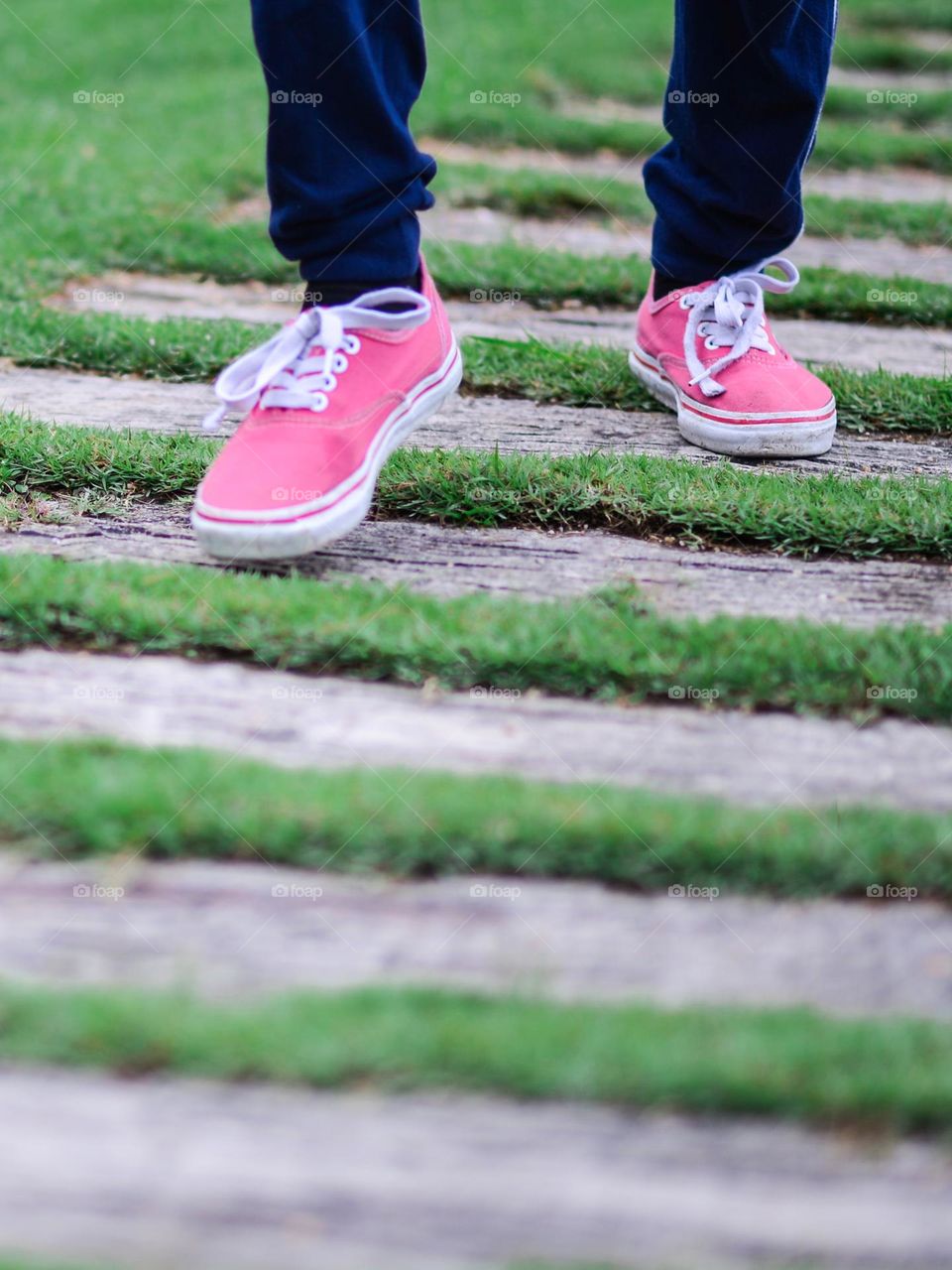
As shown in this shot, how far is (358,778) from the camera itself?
132cm

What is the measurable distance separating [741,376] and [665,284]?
0.35 metres

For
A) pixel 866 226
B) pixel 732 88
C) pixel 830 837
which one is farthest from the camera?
pixel 866 226

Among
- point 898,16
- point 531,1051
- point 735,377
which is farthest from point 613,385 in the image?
point 898,16

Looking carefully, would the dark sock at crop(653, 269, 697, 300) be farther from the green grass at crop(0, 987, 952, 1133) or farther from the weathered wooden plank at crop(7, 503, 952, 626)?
the green grass at crop(0, 987, 952, 1133)

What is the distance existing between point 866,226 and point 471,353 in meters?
1.66

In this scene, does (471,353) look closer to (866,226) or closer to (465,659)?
(465,659)

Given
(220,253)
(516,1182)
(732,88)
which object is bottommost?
(516,1182)

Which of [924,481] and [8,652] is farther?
[924,481]

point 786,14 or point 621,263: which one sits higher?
point 786,14

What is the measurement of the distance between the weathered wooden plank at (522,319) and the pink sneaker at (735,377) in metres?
0.40

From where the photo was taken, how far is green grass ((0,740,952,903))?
1229mm

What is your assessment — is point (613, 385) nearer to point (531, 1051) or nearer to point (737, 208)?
point (737, 208)

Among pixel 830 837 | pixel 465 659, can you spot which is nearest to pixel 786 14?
pixel 465 659

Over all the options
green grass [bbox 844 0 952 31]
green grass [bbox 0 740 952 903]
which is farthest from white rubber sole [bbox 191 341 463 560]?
green grass [bbox 844 0 952 31]
